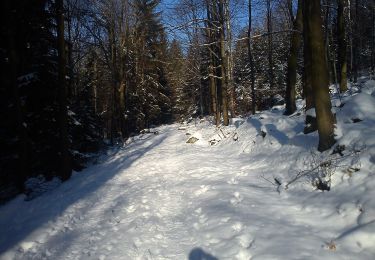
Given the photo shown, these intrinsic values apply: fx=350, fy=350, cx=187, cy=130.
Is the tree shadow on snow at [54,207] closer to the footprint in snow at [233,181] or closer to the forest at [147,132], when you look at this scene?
the forest at [147,132]

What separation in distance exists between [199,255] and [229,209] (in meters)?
1.75

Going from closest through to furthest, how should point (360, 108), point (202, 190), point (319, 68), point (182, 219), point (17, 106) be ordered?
point (182, 219) → point (319, 68) → point (202, 190) → point (360, 108) → point (17, 106)

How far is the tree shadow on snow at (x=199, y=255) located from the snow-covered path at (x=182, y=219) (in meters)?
0.02

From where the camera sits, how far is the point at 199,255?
5414 millimetres

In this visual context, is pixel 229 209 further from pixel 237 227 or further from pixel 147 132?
pixel 147 132

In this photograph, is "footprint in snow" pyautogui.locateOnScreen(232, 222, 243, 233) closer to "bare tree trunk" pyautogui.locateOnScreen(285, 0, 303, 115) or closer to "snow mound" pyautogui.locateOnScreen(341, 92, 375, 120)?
"snow mound" pyautogui.locateOnScreen(341, 92, 375, 120)

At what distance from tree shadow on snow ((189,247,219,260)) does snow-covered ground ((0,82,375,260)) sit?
0.05ft

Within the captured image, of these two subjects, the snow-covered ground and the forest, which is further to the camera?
the forest

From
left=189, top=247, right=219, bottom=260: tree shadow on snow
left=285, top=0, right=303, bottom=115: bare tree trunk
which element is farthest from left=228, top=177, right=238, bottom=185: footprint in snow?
left=285, top=0, right=303, bottom=115: bare tree trunk

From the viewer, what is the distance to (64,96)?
13.5 meters

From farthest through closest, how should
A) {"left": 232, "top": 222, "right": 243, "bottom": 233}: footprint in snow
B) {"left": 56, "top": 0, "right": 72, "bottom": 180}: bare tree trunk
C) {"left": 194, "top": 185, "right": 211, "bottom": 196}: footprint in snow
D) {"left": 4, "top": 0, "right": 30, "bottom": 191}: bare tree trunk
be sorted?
{"left": 56, "top": 0, "right": 72, "bottom": 180}: bare tree trunk, {"left": 4, "top": 0, "right": 30, "bottom": 191}: bare tree trunk, {"left": 194, "top": 185, "right": 211, "bottom": 196}: footprint in snow, {"left": 232, "top": 222, "right": 243, "bottom": 233}: footprint in snow

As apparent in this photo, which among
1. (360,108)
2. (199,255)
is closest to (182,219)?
(199,255)

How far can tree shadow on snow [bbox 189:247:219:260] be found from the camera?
5.28 meters

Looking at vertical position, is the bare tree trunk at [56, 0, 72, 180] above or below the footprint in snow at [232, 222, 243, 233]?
above
